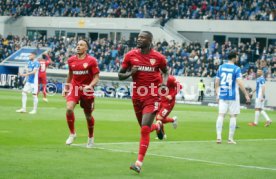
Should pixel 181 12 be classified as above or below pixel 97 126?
above

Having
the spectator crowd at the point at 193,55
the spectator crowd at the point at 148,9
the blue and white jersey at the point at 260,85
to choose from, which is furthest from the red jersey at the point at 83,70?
the spectator crowd at the point at 148,9

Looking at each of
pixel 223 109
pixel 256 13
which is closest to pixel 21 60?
pixel 256 13

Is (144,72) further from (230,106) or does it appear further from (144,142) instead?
(230,106)

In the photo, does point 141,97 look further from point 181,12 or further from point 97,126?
point 181,12

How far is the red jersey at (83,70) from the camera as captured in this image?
14.8 meters

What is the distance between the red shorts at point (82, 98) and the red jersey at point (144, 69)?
2.67 m

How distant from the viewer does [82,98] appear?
14758mm

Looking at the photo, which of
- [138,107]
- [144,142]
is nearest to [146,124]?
[144,142]

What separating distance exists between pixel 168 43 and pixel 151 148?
43448mm

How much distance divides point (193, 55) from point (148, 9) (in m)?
12.7

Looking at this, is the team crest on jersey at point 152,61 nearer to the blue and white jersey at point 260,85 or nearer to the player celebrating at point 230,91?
the player celebrating at point 230,91

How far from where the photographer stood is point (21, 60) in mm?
62562

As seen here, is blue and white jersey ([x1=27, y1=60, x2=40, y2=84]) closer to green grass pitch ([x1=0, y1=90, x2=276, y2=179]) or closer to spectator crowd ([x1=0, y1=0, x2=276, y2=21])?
green grass pitch ([x1=0, y1=90, x2=276, y2=179])

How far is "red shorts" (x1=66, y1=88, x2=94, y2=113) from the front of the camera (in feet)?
48.1
